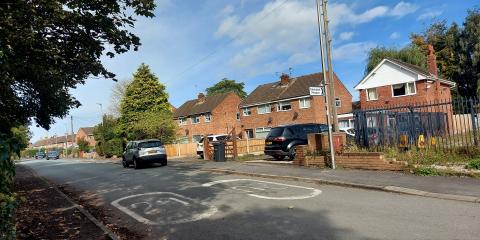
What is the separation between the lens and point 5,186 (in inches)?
157

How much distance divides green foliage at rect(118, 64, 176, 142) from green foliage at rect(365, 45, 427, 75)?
80.3 feet

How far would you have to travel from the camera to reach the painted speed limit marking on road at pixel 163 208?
349 inches

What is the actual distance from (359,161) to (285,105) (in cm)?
3004

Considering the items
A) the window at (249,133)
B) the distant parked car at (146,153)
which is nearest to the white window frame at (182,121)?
the window at (249,133)

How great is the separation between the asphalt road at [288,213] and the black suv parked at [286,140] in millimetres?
7083

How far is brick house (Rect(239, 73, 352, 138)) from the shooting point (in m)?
41.8

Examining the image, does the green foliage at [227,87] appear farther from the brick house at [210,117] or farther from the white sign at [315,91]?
the white sign at [315,91]

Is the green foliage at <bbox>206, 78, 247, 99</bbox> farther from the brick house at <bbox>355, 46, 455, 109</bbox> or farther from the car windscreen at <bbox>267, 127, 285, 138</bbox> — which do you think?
the car windscreen at <bbox>267, 127, 285, 138</bbox>

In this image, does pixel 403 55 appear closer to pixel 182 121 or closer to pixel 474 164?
pixel 182 121

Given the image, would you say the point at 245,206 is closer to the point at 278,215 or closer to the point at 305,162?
the point at 278,215

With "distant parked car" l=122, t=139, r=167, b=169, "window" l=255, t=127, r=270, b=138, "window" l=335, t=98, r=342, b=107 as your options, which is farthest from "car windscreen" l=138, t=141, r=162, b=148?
"window" l=335, t=98, r=342, b=107

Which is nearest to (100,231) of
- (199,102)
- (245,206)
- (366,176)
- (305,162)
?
(245,206)

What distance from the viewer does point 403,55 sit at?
1828 inches

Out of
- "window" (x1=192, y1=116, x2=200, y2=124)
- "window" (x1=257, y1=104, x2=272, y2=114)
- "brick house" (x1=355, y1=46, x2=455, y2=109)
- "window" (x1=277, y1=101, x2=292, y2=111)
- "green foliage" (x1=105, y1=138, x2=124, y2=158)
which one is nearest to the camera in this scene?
"brick house" (x1=355, y1=46, x2=455, y2=109)
